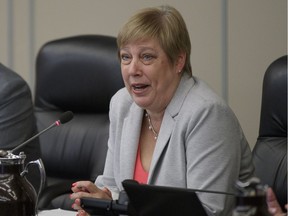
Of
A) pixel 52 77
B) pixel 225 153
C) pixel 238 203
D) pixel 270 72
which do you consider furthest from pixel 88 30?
pixel 238 203

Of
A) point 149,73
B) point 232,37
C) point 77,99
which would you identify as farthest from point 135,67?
point 232,37

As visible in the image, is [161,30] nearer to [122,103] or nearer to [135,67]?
[135,67]

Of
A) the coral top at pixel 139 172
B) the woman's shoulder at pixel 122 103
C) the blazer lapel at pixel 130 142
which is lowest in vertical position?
the coral top at pixel 139 172

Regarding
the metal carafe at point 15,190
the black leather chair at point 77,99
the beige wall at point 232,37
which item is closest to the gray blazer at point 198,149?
the metal carafe at point 15,190

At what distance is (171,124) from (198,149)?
0.52ft

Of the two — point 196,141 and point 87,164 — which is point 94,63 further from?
point 196,141

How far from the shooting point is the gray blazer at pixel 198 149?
2098 millimetres

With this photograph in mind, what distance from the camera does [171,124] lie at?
2254 millimetres

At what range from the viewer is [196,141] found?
7.07ft

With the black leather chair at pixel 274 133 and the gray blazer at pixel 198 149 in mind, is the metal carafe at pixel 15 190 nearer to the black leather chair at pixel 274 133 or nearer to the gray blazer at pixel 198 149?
the gray blazer at pixel 198 149

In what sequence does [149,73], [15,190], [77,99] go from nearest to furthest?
[15,190] < [149,73] < [77,99]

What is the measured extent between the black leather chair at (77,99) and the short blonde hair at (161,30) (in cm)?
75

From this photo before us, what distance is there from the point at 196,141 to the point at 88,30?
6.44 feet

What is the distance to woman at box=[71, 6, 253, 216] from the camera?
6.93ft
